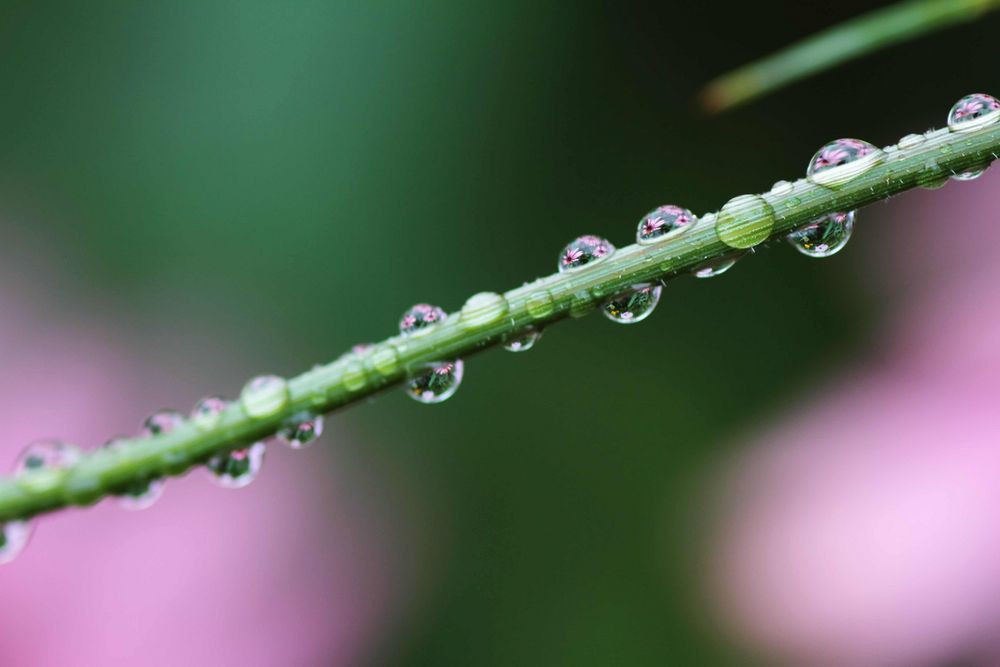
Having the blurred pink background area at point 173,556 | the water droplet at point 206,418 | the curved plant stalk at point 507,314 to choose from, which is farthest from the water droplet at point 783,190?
the blurred pink background area at point 173,556

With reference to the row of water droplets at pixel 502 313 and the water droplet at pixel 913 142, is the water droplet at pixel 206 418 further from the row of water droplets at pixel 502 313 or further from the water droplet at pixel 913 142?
the water droplet at pixel 913 142

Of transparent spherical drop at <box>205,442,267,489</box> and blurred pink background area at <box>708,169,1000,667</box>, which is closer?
transparent spherical drop at <box>205,442,267,489</box>

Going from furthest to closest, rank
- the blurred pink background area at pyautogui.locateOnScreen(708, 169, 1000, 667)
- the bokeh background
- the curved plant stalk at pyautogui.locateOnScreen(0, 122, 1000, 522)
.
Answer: the bokeh background < the blurred pink background area at pyautogui.locateOnScreen(708, 169, 1000, 667) < the curved plant stalk at pyautogui.locateOnScreen(0, 122, 1000, 522)

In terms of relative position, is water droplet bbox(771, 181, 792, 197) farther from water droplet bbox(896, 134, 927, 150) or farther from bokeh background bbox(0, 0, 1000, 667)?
bokeh background bbox(0, 0, 1000, 667)

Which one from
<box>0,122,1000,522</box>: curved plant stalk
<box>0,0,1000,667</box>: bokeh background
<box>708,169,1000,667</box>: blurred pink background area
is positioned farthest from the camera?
<box>0,0,1000,667</box>: bokeh background

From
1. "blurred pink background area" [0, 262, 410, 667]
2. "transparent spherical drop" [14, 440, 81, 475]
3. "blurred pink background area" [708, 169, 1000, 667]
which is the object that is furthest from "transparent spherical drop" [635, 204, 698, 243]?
"blurred pink background area" [0, 262, 410, 667]

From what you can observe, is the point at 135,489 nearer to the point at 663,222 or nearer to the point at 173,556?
the point at 663,222

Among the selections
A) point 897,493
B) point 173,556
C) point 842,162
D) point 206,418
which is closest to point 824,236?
point 842,162
